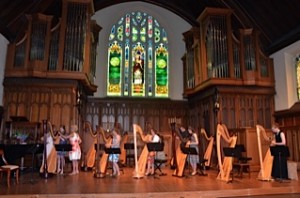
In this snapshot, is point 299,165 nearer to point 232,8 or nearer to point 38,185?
point 232,8

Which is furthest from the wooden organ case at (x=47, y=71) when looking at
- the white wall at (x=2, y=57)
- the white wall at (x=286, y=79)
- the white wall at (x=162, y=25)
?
the white wall at (x=286, y=79)

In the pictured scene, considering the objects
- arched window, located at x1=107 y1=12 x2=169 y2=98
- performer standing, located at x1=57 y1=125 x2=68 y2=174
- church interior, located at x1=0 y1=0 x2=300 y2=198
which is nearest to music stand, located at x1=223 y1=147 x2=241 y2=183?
church interior, located at x1=0 y1=0 x2=300 y2=198

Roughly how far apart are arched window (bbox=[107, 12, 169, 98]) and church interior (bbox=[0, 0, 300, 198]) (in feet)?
0.21

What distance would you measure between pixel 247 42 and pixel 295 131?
4.80 metres

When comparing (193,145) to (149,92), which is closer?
(193,145)

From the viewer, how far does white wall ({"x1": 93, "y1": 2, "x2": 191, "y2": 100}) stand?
17.2 m

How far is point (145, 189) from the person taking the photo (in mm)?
7148

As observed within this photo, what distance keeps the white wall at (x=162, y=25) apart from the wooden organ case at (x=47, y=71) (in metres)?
4.13

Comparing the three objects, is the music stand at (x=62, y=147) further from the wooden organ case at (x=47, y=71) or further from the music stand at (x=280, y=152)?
the music stand at (x=280, y=152)

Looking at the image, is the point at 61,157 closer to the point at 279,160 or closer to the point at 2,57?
the point at 2,57

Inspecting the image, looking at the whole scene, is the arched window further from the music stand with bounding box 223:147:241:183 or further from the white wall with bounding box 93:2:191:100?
the music stand with bounding box 223:147:241:183

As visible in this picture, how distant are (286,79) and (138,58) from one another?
854 cm

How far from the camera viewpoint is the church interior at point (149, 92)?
968cm

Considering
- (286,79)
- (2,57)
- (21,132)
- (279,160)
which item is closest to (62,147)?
(21,132)
